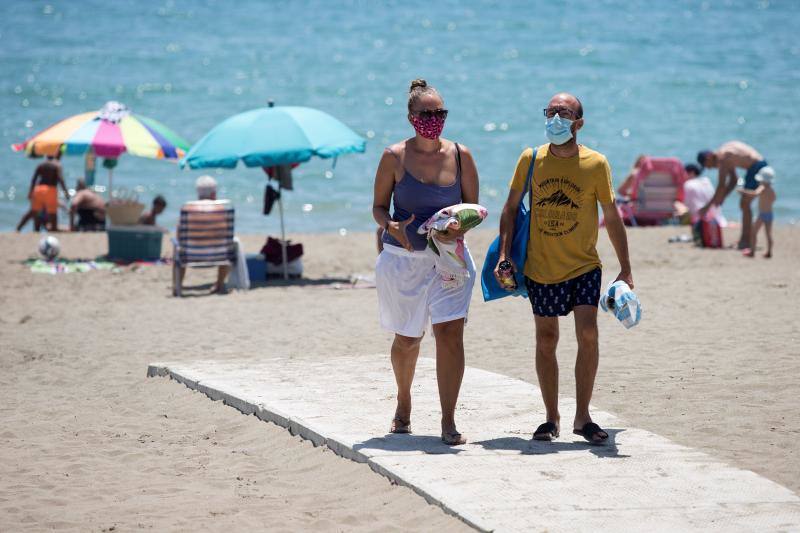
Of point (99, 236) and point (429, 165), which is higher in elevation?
point (429, 165)

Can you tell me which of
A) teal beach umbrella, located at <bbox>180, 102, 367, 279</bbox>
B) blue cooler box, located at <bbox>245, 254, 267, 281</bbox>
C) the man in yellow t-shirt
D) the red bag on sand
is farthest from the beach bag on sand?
the man in yellow t-shirt

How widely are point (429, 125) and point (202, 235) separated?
6905 millimetres

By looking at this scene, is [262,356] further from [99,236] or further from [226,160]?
[99,236]

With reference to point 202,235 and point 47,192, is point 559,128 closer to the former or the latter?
point 202,235

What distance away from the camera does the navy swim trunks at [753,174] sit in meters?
14.3

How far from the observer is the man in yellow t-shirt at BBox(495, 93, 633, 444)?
17.1 ft

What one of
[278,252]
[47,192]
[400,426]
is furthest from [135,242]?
[400,426]

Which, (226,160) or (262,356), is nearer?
(262,356)

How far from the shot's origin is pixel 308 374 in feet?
22.9

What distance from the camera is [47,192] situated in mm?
16984

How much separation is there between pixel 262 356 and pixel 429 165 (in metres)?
3.38

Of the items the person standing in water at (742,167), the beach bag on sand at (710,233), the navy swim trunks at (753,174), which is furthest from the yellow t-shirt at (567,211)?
the beach bag on sand at (710,233)

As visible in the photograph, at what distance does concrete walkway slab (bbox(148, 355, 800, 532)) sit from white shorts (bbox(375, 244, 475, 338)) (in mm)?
559

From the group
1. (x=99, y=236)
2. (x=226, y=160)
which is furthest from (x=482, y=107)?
(x=226, y=160)
